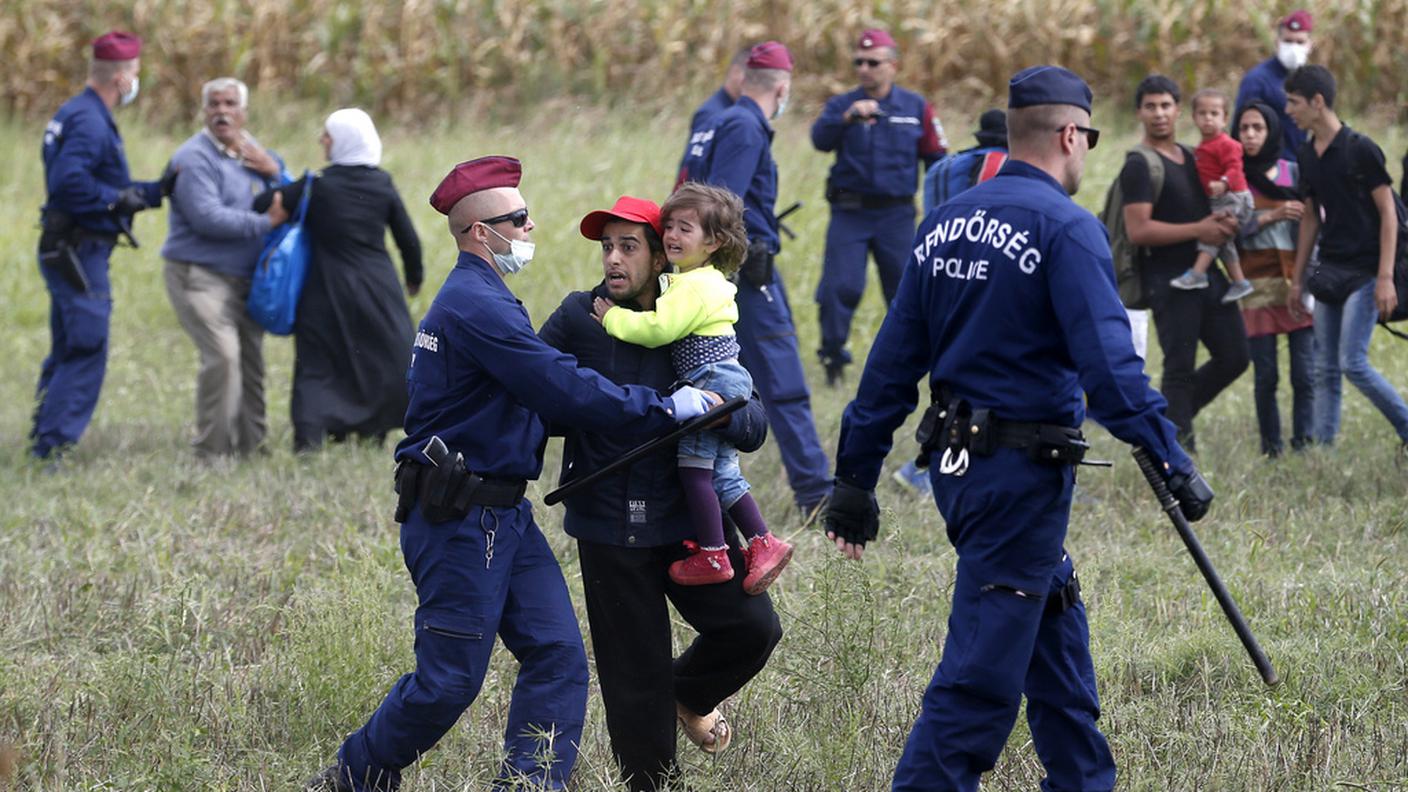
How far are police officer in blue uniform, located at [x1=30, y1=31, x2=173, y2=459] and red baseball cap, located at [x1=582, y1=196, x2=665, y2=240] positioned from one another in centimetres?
561

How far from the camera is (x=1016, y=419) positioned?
169 inches

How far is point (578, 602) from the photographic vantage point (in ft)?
22.2

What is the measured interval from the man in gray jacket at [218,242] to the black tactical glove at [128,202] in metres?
0.20

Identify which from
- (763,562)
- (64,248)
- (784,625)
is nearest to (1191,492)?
(763,562)

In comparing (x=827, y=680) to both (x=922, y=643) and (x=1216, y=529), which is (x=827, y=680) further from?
(x=1216, y=529)

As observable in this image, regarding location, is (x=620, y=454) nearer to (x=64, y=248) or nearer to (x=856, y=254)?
(x=64, y=248)

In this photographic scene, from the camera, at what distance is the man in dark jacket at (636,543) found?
4738 millimetres

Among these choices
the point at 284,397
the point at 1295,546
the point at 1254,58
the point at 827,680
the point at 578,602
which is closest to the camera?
the point at 827,680

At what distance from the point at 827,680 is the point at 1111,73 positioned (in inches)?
541

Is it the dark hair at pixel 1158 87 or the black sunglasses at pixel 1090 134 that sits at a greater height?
the black sunglasses at pixel 1090 134

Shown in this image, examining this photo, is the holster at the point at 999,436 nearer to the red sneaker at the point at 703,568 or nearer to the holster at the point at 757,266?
the red sneaker at the point at 703,568

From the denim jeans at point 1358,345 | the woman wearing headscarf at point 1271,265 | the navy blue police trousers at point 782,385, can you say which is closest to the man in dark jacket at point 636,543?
the navy blue police trousers at point 782,385

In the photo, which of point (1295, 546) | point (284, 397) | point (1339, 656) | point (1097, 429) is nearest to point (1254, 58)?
point (1097, 429)

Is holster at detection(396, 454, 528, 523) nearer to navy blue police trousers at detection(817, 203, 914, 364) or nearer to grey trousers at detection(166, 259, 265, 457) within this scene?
grey trousers at detection(166, 259, 265, 457)
